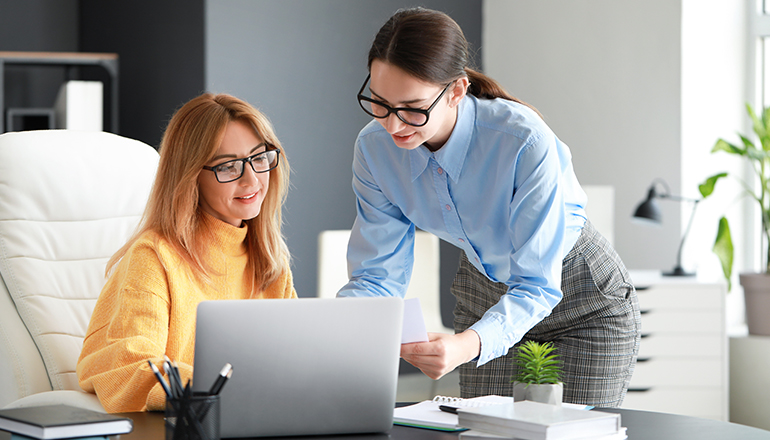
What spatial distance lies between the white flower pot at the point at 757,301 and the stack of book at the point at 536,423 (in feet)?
9.00

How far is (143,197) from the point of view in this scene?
74.4 inches

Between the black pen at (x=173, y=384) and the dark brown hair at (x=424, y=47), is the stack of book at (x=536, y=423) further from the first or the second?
the dark brown hair at (x=424, y=47)

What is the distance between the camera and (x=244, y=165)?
1557 millimetres

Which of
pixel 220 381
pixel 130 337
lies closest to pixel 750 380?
pixel 130 337

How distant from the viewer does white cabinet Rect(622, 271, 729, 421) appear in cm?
323

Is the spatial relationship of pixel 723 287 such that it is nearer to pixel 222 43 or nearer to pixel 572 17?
pixel 572 17

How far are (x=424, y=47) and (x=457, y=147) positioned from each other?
240 mm

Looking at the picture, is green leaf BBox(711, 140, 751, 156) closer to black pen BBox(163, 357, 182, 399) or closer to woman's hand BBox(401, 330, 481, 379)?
woman's hand BBox(401, 330, 481, 379)

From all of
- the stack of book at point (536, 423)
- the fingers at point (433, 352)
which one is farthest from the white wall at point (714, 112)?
the stack of book at point (536, 423)

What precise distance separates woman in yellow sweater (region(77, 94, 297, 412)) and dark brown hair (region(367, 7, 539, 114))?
33 cm

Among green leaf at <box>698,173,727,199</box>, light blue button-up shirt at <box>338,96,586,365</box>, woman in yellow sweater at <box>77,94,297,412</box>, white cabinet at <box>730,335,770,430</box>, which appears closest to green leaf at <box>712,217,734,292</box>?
green leaf at <box>698,173,727,199</box>

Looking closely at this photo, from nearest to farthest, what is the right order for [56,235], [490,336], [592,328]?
1. [490,336]
2. [592,328]
3. [56,235]

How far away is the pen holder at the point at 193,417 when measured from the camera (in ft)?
2.93

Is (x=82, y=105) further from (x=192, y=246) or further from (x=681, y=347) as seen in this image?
(x=681, y=347)
